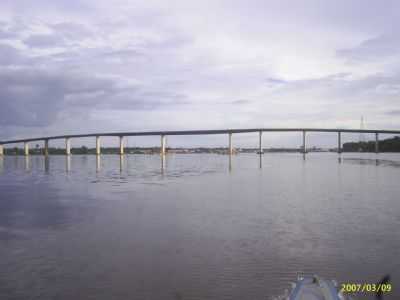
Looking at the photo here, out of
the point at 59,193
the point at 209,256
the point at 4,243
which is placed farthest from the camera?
the point at 59,193

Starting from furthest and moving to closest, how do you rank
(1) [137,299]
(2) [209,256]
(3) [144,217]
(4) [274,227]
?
1. (3) [144,217]
2. (4) [274,227]
3. (2) [209,256]
4. (1) [137,299]

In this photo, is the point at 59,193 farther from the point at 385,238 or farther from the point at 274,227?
the point at 385,238

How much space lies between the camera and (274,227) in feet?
49.3

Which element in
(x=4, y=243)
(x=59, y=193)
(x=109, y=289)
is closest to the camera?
(x=109, y=289)

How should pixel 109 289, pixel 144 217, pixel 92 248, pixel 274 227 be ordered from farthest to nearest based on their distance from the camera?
pixel 144 217
pixel 274 227
pixel 92 248
pixel 109 289

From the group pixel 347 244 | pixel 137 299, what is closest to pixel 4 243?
pixel 137 299

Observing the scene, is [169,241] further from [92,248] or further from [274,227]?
[274,227]

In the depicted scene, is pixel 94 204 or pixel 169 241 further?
pixel 94 204

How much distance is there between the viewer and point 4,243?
41.7ft

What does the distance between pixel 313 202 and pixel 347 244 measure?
10059mm

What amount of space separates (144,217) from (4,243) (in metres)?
6.24

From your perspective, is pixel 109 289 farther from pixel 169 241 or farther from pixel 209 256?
pixel 169 241

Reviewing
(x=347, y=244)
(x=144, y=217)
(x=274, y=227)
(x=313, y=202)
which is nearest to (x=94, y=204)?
(x=144, y=217)

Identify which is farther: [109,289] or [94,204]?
[94,204]
